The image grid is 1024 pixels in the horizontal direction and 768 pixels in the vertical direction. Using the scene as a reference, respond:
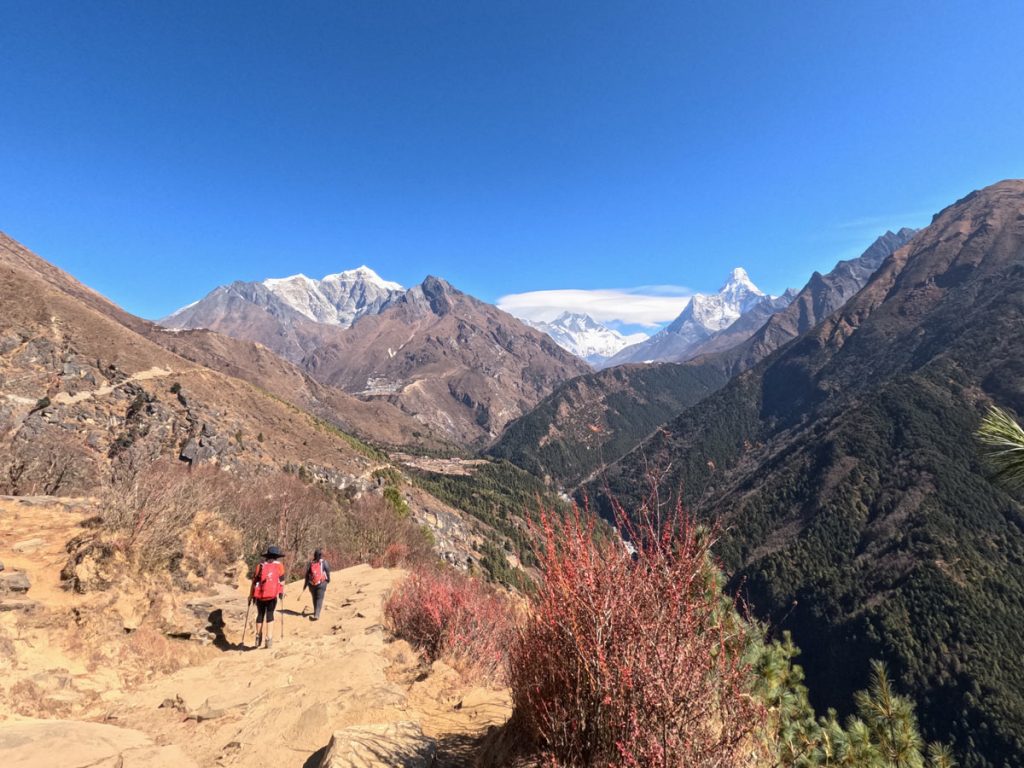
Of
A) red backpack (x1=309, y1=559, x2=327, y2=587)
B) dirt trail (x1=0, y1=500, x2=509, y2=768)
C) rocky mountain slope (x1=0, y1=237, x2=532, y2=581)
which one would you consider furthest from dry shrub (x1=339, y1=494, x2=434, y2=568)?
rocky mountain slope (x1=0, y1=237, x2=532, y2=581)

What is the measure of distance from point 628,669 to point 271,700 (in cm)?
789

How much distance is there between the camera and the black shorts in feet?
39.7

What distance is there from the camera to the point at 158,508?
503 inches

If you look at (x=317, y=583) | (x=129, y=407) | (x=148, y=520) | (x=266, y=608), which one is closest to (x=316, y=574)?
(x=317, y=583)

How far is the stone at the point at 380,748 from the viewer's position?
5.44 m

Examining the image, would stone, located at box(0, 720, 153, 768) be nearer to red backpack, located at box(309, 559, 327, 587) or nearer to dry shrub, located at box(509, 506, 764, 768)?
dry shrub, located at box(509, 506, 764, 768)

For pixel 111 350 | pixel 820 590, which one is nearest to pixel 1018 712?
pixel 820 590

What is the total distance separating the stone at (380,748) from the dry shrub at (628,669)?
5.03 ft

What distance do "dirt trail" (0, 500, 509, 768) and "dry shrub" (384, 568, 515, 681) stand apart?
1.89 feet

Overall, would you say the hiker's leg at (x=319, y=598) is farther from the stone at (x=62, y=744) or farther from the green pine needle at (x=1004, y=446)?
the green pine needle at (x=1004, y=446)

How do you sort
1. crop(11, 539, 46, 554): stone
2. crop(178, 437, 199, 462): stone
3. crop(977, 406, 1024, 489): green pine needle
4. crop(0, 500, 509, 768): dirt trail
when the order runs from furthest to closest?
crop(178, 437, 199, 462): stone, crop(11, 539, 46, 554): stone, crop(977, 406, 1024, 489): green pine needle, crop(0, 500, 509, 768): dirt trail

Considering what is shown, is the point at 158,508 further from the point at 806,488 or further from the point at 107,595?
the point at 806,488

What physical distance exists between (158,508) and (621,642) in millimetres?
13682

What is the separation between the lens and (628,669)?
385 cm
